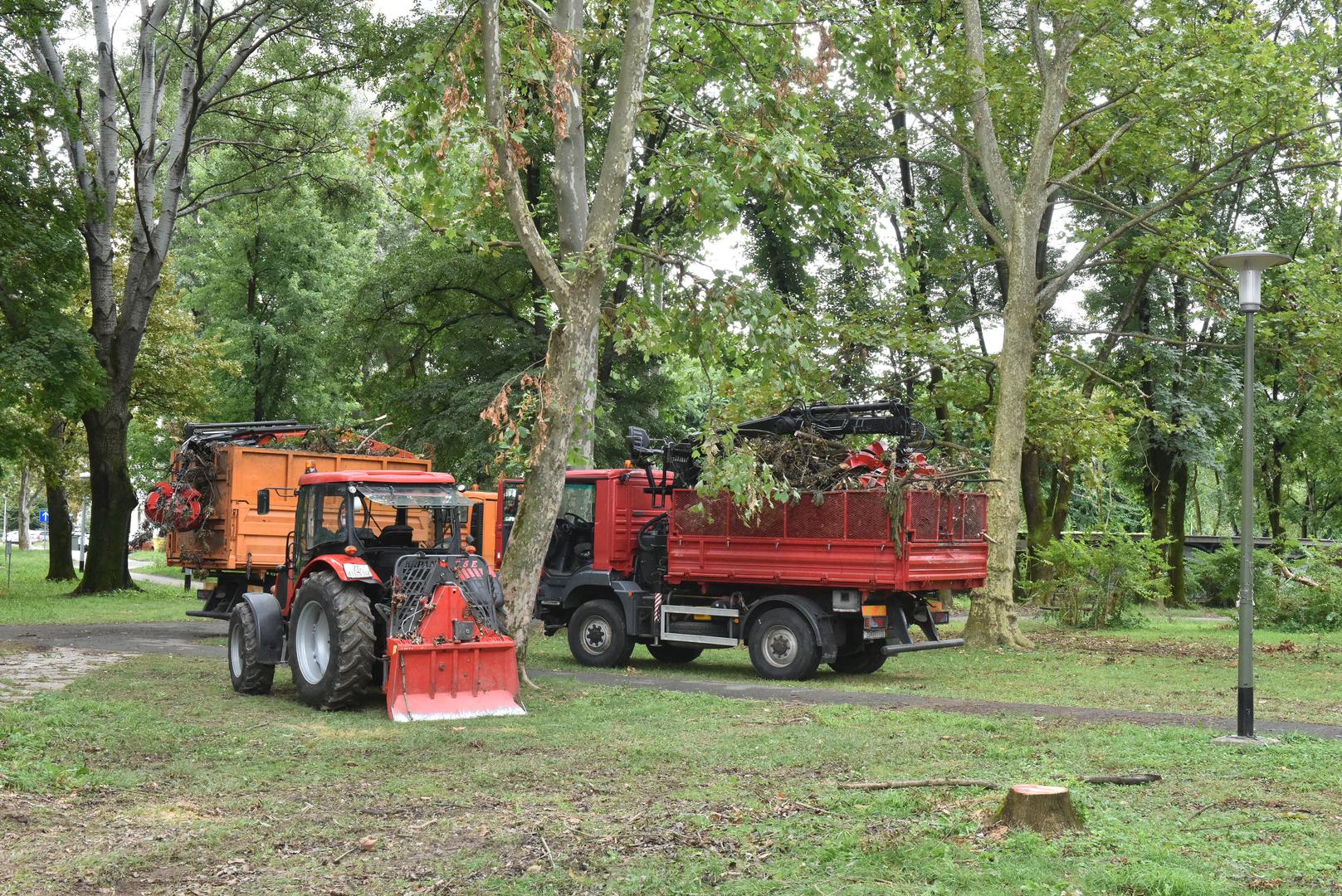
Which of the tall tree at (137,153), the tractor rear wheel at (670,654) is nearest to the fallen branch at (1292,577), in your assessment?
the tractor rear wheel at (670,654)

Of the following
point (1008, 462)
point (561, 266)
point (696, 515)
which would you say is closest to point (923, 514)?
point (696, 515)

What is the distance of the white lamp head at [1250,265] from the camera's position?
1080cm

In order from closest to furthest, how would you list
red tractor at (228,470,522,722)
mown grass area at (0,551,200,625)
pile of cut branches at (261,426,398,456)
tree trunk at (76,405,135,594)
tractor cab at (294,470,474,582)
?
red tractor at (228,470,522,722)
tractor cab at (294,470,474,582)
pile of cut branches at (261,426,398,456)
mown grass area at (0,551,200,625)
tree trunk at (76,405,135,594)

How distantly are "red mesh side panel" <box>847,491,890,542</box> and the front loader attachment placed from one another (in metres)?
4.89

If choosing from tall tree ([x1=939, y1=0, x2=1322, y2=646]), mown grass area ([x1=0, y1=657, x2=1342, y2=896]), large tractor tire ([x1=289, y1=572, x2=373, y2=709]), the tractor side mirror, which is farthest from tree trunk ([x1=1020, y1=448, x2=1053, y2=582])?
large tractor tire ([x1=289, y1=572, x2=373, y2=709])

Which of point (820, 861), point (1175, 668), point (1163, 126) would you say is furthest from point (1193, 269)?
point (820, 861)

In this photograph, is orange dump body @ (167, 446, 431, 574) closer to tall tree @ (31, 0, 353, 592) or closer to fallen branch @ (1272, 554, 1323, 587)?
tall tree @ (31, 0, 353, 592)

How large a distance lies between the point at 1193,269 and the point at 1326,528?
28762mm

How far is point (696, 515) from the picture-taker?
16.1 metres

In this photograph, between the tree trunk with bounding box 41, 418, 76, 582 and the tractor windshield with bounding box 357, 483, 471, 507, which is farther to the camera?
the tree trunk with bounding box 41, 418, 76, 582

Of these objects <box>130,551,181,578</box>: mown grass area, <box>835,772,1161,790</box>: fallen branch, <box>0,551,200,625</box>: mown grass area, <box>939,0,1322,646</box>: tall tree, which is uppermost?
<box>939,0,1322,646</box>: tall tree

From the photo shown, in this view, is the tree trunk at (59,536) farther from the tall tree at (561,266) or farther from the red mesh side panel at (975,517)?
the red mesh side panel at (975,517)

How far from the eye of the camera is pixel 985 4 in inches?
1023

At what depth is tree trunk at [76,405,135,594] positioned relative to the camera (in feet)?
92.8
